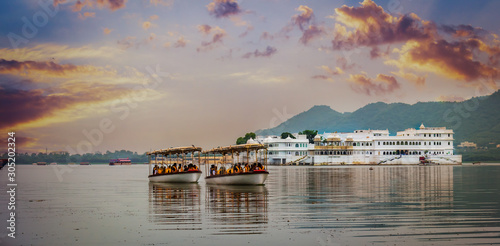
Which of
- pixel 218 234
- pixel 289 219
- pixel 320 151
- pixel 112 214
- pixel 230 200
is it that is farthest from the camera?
pixel 320 151

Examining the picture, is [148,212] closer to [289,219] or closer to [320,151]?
[289,219]

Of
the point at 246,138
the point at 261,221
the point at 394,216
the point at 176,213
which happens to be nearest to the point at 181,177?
the point at 176,213

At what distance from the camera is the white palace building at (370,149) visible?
147 meters

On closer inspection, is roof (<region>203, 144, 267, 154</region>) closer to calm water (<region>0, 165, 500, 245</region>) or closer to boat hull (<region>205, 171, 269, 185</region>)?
boat hull (<region>205, 171, 269, 185</region>)

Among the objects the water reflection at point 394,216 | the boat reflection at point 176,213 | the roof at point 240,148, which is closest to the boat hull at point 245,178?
the roof at point 240,148

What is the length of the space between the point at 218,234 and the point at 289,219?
4357 millimetres

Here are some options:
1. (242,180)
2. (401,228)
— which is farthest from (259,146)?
(401,228)

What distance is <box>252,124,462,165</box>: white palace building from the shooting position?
14725cm

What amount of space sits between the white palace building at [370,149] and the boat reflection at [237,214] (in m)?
118

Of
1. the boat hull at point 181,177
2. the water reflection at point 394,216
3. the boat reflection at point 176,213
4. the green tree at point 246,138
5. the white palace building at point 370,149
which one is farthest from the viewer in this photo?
the green tree at point 246,138

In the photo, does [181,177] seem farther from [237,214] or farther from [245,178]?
[237,214]

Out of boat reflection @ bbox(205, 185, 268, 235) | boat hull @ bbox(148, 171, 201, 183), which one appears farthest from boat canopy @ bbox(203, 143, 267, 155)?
boat reflection @ bbox(205, 185, 268, 235)

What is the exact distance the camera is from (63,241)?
1678 cm

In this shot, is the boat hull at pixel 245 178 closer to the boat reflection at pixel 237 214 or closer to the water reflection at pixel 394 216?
the boat reflection at pixel 237 214
